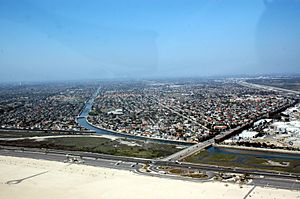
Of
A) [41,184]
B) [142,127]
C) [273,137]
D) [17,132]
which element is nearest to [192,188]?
[41,184]

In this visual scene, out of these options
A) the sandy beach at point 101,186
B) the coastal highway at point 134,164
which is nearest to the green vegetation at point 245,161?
the coastal highway at point 134,164

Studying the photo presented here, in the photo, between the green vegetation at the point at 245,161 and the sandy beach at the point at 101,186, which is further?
the green vegetation at the point at 245,161

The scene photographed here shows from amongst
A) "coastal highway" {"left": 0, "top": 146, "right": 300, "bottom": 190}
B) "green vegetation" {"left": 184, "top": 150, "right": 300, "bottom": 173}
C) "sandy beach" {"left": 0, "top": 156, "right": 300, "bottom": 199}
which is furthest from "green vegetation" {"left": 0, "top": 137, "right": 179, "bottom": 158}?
"sandy beach" {"left": 0, "top": 156, "right": 300, "bottom": 199}

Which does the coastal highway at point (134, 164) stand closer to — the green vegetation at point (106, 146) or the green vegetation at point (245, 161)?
the green vegetation at point (245, 161)

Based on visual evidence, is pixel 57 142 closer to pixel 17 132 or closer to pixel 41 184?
pixel 17 132

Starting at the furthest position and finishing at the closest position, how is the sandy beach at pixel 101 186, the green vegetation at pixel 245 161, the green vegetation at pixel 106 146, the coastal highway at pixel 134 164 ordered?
the green vegetation at pixel 106 146, the green vegetation at pixel 245 161, the coastal highway at pixel 134 164, the sandy beach at pixel 101 186

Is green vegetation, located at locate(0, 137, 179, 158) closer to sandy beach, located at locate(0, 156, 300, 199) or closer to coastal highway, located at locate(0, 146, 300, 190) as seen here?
coastal highway, located at locate(0, 146, 300, 190)
